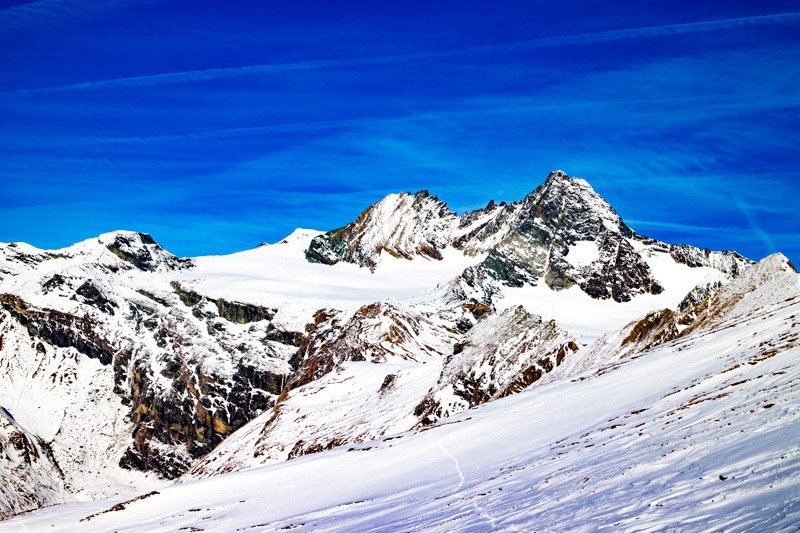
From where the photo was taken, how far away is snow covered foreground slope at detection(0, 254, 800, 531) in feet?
77.0

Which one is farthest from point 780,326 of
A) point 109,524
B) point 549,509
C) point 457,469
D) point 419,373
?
point 419,373

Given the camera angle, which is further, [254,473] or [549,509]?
[254,473]

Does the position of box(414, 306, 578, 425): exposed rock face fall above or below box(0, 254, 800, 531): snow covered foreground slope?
above

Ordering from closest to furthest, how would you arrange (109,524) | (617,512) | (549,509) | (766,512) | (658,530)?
(766,512) < (658,530) < (617,512) < (549,509) < (109,524)

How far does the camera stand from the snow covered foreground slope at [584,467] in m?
23.5

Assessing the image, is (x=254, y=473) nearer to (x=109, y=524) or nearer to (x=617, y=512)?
(x=109, y=524)

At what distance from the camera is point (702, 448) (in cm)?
2800

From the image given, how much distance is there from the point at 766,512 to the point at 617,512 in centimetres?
482

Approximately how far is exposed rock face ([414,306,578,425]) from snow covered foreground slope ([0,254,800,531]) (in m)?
27.5

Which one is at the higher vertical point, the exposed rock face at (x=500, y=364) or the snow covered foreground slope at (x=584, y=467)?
the exposed rock face at (x=500, y=364)

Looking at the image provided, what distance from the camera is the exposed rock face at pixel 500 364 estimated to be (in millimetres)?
96125

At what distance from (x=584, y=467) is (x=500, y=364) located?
7289cm

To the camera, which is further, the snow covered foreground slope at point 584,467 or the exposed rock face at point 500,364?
the exposed rock face at point 500,364

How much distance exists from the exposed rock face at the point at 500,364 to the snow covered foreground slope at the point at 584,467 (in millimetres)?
27509
